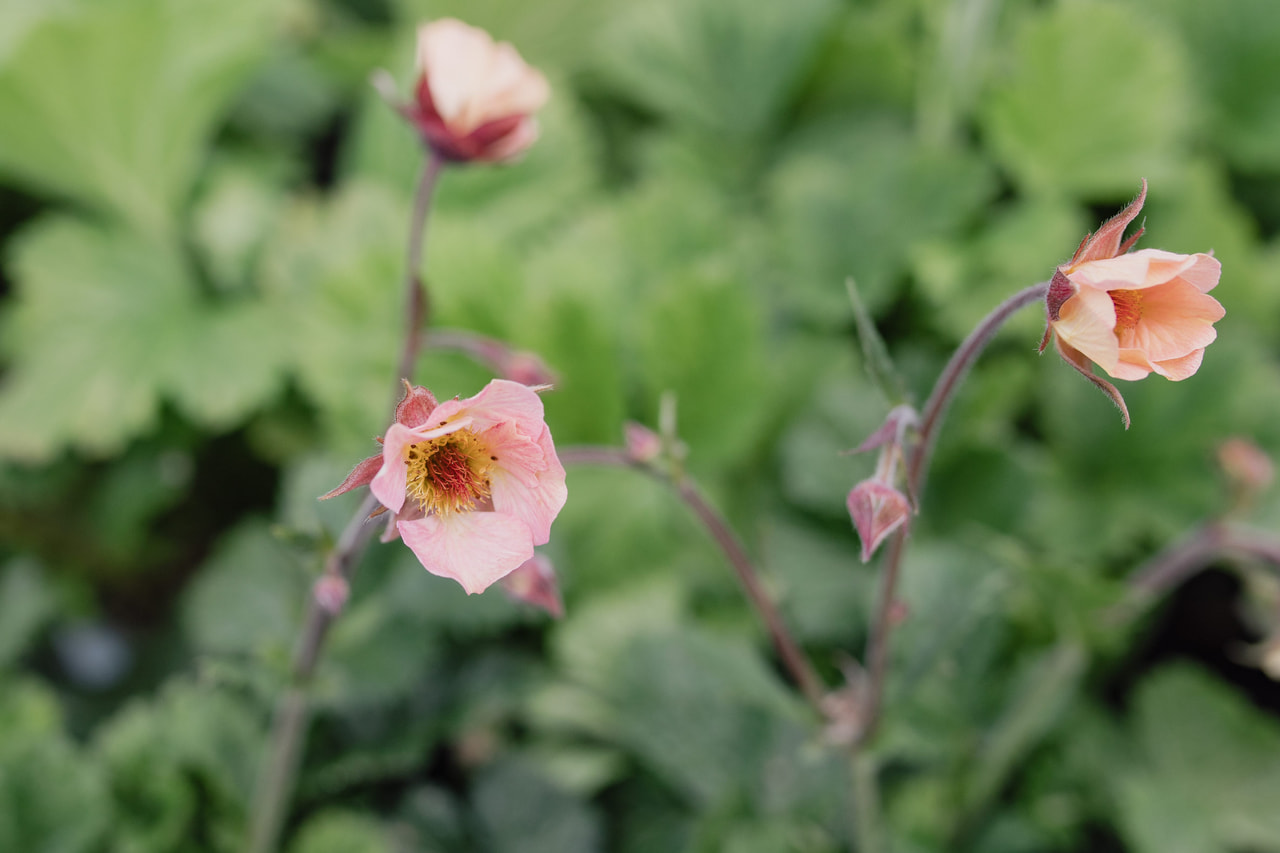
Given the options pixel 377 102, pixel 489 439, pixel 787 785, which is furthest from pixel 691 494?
pixel 377 102

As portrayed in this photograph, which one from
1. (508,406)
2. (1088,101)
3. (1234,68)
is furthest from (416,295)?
(1234,68)

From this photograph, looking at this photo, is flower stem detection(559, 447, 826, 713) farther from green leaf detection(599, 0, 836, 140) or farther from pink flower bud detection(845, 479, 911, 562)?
green leaf detection(599, 0, 836, 140)

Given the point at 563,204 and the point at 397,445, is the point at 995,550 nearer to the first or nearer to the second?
the point at 397,445

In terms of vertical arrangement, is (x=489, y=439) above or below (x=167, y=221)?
above

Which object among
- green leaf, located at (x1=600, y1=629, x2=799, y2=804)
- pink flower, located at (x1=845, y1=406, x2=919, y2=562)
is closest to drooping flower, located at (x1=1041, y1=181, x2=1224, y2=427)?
pink flower, located at (x1=845, y1=406, x2=919, y2=562)

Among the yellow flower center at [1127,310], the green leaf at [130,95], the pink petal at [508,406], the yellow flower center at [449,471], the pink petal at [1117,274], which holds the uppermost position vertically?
the pink petal at [1117,274]

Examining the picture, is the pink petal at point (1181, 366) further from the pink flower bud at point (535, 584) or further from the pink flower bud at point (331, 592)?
the pink flower bud at point (331, 592)

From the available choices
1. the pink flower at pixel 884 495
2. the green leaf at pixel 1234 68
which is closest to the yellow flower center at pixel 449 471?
the pink flower at pixel 884 495
